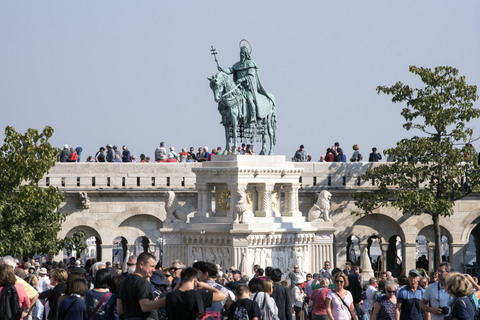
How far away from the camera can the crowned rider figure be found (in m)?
25.0

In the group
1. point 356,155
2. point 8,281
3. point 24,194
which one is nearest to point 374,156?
point 356,155

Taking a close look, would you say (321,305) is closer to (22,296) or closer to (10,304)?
(22,296)

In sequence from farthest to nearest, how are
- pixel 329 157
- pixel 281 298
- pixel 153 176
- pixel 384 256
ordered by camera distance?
1. pixel 329 157
2. pixel 153 176
3. pixel 384 256
4. pixel 281 298

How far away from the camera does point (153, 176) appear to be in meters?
30.4

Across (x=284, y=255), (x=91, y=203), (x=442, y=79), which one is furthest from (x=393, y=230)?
(x=91, y=203)

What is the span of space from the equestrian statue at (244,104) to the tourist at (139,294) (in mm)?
13807

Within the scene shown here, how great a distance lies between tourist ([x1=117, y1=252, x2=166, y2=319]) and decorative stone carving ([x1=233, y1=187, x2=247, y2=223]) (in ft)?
42.0

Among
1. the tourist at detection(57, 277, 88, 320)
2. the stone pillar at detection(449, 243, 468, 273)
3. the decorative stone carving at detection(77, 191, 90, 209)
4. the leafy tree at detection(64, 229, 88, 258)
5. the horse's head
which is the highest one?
the horse's head

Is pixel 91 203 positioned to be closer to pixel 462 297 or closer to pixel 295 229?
pixel 295 229

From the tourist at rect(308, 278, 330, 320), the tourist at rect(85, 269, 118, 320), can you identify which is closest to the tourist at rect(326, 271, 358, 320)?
the tourist at rect(308, 278, 330, 320)

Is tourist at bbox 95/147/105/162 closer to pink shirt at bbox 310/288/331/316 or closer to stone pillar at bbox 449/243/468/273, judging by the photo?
stone pillar at bbox 449/243/468/273

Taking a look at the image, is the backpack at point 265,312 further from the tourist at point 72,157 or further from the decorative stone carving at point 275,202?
the tourist at point 72,157

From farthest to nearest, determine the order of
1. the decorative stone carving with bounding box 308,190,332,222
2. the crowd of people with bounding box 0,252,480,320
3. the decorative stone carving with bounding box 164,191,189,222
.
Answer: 1. the decorative stone carving with bounding box 308,190,332,222
2. the decorative stone carving with bounding box 164,191,189,222
3. the crowd of people with bounding box 0,252,480,320

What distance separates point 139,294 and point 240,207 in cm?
1319
